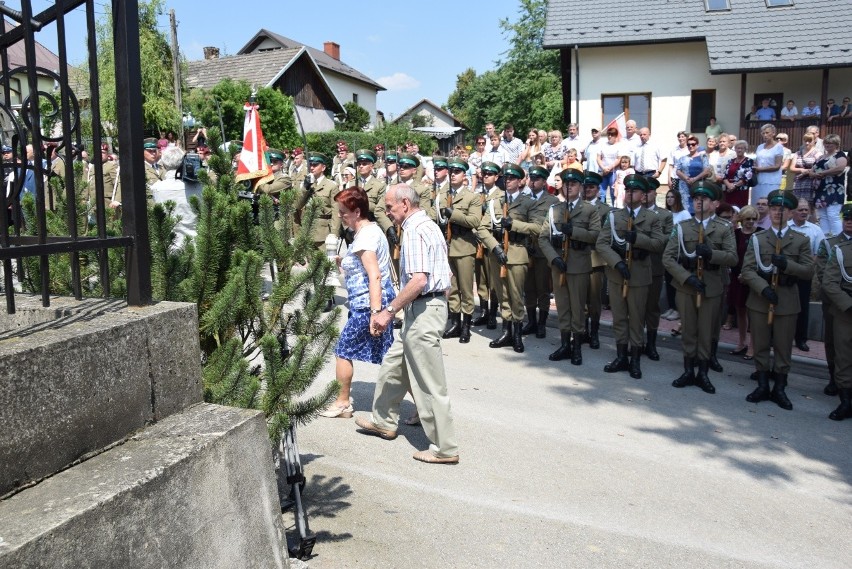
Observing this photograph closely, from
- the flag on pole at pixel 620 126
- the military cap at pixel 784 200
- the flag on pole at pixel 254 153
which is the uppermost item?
the flag on pole at pixel 620 126

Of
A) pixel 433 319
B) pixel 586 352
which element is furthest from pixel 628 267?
pixel 433 319

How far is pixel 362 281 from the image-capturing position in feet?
18.8

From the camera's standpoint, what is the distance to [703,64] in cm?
2248

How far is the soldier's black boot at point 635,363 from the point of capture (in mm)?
7535

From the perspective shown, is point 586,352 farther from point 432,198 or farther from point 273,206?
point 273,206

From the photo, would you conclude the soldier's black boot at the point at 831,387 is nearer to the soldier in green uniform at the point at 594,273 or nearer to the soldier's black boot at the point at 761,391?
the soldier's black boot at the point at 761,391

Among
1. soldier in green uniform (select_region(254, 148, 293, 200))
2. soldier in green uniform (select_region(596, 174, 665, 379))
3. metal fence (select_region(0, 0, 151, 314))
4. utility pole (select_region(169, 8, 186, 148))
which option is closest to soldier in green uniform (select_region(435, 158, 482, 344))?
soldier in green uniform (select_region(596, 174, 665, 379))

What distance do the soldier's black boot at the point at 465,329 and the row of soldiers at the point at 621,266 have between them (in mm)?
11

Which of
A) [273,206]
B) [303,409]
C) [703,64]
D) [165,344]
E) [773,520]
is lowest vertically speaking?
[773,520]

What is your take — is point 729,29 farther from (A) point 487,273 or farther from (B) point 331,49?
(B) point 331,49

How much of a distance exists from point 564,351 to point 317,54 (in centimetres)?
5037

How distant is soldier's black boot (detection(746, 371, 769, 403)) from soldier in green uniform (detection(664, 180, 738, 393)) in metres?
0.41

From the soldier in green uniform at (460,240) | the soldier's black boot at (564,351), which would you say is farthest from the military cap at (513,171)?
the soldier's black boot at (564,351)

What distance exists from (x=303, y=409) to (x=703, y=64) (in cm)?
2198
